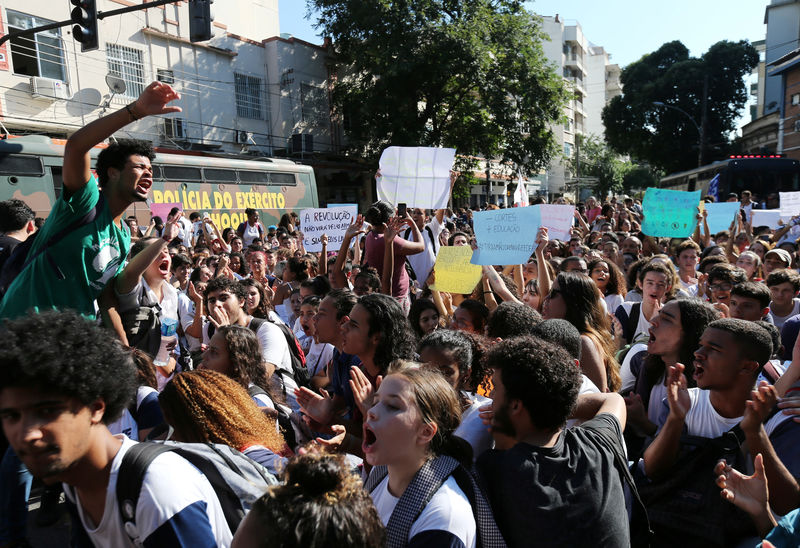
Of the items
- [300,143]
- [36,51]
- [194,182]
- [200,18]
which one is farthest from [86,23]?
[300,143]

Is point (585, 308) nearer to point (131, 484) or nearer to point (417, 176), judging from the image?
point (131, 484)

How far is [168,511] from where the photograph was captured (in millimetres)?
1595

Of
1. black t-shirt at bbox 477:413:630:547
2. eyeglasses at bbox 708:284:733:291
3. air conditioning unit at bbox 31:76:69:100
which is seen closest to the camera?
black t-shirt at bbox 477:413:630:547

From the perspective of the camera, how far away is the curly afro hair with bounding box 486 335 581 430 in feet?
6.80

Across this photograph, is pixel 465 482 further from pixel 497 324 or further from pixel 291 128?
pixel 291 128

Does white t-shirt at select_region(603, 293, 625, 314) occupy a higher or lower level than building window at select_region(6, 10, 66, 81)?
lower

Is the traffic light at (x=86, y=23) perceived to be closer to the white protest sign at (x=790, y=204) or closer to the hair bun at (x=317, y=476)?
the hair bun at (x=317, y=476)

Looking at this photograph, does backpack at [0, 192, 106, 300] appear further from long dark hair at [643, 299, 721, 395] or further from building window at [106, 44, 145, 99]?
building window at [106, 44, 145, 99]

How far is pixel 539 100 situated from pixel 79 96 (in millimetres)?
19832

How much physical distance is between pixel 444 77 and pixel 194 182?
14.7 metres

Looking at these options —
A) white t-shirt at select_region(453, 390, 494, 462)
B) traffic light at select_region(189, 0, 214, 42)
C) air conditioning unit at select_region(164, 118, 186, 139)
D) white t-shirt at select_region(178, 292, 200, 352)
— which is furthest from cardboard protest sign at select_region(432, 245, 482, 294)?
air conditioning unit at select_region(164, 118, 186, 139)

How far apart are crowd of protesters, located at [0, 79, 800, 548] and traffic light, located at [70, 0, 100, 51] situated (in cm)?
580

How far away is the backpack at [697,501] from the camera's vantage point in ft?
7.60

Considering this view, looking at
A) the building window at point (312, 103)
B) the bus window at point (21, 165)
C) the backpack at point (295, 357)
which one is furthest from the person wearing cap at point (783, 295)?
the building window at point (312, 103)
